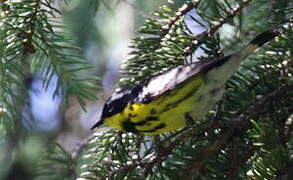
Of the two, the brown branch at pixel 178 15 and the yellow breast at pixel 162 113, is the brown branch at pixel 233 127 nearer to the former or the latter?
→ the yellow breast at pixel 162 113

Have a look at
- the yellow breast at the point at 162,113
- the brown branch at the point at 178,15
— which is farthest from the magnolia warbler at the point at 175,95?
the brown branch at the point at 178,15

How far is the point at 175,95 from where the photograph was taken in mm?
1533

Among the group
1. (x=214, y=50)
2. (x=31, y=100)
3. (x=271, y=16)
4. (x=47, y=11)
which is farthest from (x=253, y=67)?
(x=31, y=100)

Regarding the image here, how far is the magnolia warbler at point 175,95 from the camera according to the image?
1.43m

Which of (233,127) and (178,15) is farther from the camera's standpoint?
(178,15)

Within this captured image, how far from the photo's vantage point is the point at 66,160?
1586 mm

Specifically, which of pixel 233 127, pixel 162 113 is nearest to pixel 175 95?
pixel 162 113

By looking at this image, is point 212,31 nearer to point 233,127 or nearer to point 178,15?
point 178,15

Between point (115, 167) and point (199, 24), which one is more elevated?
point (199, 24)

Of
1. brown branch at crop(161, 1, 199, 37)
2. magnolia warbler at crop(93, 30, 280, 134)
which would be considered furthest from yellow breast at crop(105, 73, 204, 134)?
brown branch at crop(161, 1, 199, 37)

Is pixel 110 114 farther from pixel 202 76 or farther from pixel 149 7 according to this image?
pixel 149 7

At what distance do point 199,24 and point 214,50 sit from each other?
0.28ft

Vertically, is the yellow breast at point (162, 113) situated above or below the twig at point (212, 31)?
below

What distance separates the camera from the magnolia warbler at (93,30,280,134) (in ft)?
4.70
